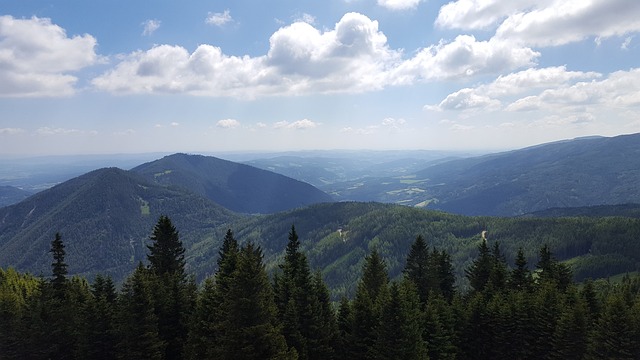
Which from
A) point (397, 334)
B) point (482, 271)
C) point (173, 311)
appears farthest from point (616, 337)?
point (173, 311)

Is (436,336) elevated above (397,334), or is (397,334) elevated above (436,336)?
(397,334)

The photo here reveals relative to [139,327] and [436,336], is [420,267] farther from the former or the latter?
[139,327]

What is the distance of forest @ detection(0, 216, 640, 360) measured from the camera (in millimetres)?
27516

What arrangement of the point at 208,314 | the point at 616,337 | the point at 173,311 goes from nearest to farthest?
1. the point at 208,314
2. the point at 173,311
3. the point at 616,337

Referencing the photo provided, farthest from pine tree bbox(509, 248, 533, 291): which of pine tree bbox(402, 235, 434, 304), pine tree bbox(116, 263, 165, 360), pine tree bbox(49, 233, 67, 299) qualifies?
pine tree bbox(49, 233, 67, 299)

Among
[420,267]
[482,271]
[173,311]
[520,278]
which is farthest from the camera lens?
[482,271]

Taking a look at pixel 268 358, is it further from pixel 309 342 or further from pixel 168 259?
pixel 168 259

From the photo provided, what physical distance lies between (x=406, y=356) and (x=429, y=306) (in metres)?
11.6

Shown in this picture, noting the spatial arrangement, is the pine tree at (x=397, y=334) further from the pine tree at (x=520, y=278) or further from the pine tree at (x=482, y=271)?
the pine tree at (x=482, y=271)

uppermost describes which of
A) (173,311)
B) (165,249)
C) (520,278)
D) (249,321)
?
(249,321)

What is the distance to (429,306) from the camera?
46.1m

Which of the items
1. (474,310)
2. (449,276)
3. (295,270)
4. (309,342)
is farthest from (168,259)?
(449,276)

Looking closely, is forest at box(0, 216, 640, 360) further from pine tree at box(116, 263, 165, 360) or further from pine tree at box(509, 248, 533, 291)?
pine tree at box(509, 248, 533, 291)

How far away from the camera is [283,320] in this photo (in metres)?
35.8
